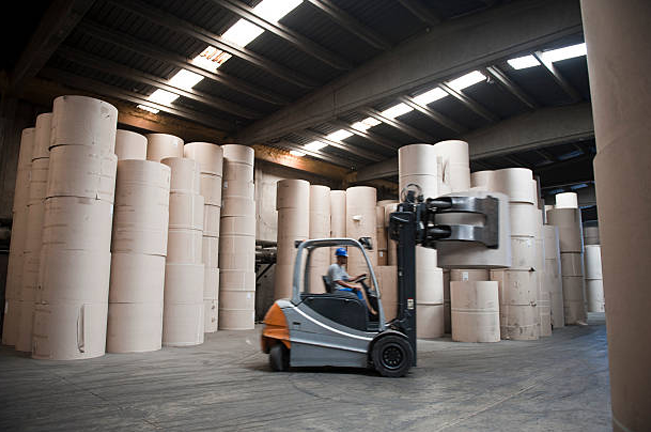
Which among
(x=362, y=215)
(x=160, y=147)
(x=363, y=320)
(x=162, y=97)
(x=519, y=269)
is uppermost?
(x=162, y=97)

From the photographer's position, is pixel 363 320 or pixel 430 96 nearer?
pixel 363 320

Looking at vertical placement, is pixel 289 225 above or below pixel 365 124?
below

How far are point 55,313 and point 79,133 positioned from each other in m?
2.40

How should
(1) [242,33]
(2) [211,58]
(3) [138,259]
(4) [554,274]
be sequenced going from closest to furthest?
(3) [138,259] → (1) [242,33] → (2) [211,58] → (4) [554,274]

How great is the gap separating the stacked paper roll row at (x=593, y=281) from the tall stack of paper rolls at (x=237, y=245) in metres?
13.4

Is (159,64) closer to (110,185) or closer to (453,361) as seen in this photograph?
(110,185)

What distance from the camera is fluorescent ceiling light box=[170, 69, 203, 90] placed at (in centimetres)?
1022

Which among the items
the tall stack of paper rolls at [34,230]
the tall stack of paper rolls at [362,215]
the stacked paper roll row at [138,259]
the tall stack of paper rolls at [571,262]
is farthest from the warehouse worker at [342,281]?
the tall stack of paper rolls at [571,262]

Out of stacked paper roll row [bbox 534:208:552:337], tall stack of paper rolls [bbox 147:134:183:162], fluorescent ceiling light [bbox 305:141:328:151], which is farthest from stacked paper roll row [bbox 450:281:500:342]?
fluorescent ceiling light [bbox 305:141:328:151]

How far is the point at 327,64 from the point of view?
400 inches

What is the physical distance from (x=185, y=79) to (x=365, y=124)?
5.24 m

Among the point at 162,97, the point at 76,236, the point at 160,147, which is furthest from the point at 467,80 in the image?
the point at 76,236

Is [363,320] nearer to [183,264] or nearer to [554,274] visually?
[183,264]

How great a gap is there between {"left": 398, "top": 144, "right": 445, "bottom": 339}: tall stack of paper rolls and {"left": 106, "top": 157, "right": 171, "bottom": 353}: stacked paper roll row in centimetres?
472
